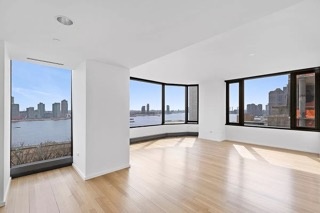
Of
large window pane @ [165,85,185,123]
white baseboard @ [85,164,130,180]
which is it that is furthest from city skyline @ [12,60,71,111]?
large window pane @ [165,85,185,123]

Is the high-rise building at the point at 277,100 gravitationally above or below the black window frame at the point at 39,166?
above

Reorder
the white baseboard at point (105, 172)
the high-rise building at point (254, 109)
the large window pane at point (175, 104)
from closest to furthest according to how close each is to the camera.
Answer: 1. the white baseboard at point (105, 172)
2. the high-rise building at point (254, 109)
3. the large window pane at point (175, 104)

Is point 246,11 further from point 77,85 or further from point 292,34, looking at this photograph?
point 77,85

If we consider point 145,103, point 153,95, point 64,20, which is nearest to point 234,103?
point 153,95

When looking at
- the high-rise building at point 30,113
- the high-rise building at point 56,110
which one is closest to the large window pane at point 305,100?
the high-rise building at point 56,110

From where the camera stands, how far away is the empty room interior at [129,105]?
1.82 meters

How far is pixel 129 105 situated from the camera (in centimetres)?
388

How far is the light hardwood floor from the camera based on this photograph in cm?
224

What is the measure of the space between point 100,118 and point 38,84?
1824mm

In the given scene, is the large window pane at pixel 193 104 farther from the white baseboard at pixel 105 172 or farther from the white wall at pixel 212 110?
the white baseboard at pixel 105 172

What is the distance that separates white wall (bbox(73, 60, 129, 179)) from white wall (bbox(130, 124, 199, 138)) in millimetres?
2625

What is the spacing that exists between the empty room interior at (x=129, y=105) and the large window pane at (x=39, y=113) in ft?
0.07

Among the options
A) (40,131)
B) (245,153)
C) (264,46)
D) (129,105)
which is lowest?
(245,153)

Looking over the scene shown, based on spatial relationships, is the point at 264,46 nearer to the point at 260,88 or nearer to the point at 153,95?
the point at 260,88
